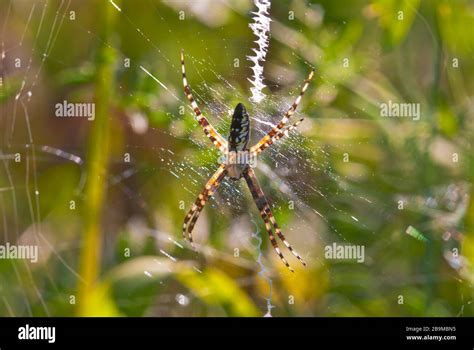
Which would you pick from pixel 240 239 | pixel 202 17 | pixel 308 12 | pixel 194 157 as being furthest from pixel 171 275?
pixel 308 12

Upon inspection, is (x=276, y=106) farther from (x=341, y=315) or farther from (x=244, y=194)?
(x=341, y=315)

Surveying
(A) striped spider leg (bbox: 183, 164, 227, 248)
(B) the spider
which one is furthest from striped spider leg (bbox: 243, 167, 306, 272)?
(A) striped spider leg (bbox: 183, 164, 227, 248)

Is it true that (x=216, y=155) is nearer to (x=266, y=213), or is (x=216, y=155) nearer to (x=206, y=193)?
(x=206, y=193)

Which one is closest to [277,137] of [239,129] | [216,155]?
[239,129]

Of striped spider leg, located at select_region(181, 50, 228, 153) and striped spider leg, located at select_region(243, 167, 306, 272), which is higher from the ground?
striped spider leg, located at select_region(181, 50, 228, 153)

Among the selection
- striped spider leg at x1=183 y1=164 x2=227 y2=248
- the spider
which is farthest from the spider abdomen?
striped spider leg at x1=183 y1=164 x2=227 y2=248

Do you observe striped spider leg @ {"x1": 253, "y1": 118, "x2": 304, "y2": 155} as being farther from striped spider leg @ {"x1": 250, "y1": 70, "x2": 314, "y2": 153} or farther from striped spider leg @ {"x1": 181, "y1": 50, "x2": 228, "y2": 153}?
striped spider leg @ {"x1": 181, "y1": 50, "x2": 228, "y2": 153}

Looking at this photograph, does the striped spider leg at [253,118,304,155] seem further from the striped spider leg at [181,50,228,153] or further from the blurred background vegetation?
the striped spider leg at [181,50,228,153]

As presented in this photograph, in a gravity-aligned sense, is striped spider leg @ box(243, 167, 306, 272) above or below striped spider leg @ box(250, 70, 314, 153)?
below
